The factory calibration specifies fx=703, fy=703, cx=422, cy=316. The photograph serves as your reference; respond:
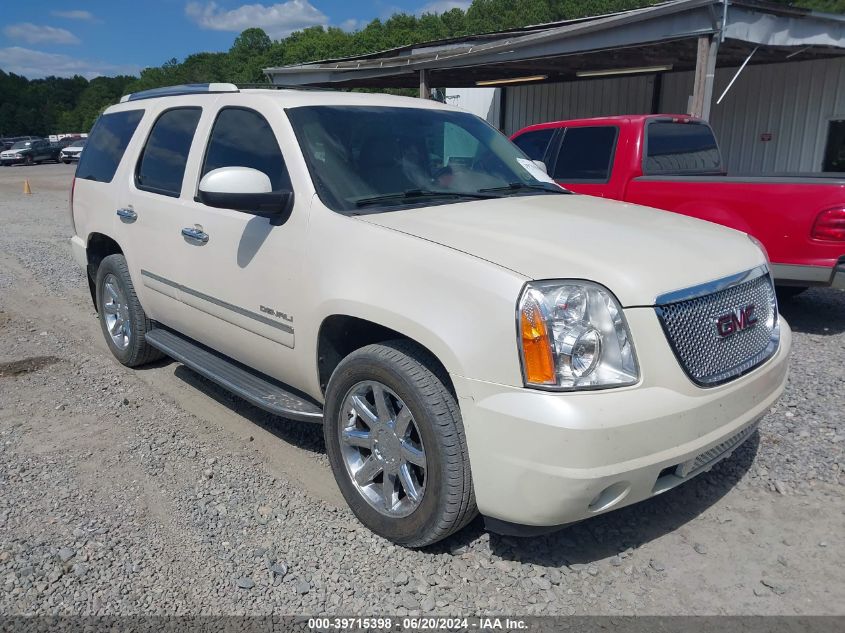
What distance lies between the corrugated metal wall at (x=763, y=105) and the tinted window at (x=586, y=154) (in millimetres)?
6199

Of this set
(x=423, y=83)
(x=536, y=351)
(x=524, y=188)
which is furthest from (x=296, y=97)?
(x=423, y=83)

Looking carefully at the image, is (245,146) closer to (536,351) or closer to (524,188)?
(524,188)

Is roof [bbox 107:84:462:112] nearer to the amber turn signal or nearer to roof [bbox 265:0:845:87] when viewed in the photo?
the amber turn signal

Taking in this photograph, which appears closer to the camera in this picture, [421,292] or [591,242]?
[421,292]

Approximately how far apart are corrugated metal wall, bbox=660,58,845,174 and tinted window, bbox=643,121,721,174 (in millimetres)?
6159

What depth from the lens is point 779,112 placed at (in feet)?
46.6

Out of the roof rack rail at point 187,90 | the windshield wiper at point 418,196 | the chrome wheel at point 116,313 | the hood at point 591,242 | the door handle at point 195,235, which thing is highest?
the roof rack rail at point 187,90

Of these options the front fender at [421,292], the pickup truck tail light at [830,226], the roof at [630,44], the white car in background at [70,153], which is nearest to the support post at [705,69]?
the roof at [630,44]

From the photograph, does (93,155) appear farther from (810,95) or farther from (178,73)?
(178,73)

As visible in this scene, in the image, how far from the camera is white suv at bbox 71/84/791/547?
8.26ft

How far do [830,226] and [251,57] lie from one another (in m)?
91.5

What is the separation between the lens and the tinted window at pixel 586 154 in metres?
7.28

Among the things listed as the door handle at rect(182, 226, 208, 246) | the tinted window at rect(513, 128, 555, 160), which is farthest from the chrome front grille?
the tinted window at rect(513, 128, 555, 160)

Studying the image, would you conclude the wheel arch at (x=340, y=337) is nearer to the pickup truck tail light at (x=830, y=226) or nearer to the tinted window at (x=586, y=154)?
the pickup truck tail light at (x=830, y=226)
